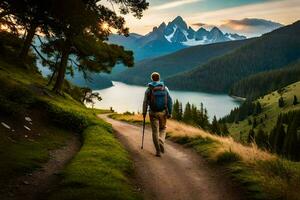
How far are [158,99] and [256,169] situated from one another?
5291mm

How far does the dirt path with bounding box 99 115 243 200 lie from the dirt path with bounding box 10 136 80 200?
2.54 meters

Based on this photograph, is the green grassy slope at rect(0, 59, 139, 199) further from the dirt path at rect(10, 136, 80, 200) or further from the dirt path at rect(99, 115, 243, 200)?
the dirt path at rect(99, 115, 243, 200)

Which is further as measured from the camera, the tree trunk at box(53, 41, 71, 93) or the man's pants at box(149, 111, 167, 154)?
the tree trunk at box(53, 41, 71, 93)

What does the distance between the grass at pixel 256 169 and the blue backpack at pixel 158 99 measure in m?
2.66

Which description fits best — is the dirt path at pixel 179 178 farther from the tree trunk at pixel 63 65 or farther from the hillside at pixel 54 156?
the tree trunk at pixel 63 65

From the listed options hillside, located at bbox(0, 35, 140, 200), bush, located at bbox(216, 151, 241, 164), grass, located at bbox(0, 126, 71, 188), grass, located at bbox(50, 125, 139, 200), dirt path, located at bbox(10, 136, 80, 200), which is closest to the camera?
grass, located at bbox(50, 125, 139, 200)

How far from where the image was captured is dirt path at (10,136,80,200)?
9.49m

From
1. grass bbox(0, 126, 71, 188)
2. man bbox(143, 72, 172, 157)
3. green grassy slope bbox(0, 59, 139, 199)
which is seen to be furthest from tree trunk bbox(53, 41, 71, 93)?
man bbox(143, 72, 172, 157)

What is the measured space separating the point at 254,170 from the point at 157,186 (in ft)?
9.93

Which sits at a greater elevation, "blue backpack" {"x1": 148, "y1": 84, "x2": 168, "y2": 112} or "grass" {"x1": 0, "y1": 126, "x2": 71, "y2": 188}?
"blue backpack" {"x1": 148, "y1": 84, "x2": 168, "y2": 112}

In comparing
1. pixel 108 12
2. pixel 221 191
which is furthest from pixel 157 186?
pixel 108 12

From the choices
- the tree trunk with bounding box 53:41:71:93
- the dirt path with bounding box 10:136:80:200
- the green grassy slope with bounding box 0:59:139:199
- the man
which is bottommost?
the dirt path with bounding box 10:136:80:200

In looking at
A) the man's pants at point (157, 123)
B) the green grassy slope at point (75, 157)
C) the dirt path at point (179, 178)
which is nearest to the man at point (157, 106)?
the man's pants at point (157, 123)

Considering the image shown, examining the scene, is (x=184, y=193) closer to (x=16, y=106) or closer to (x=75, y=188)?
(x=75, y=188)
